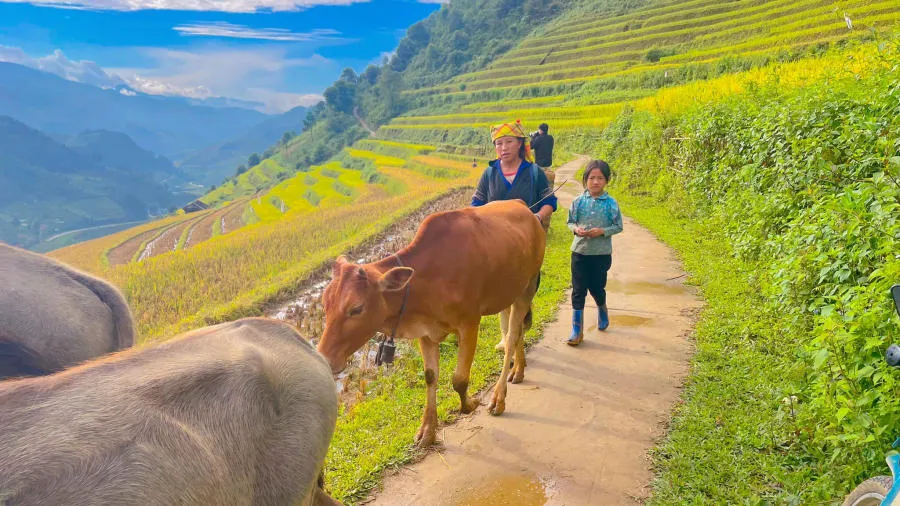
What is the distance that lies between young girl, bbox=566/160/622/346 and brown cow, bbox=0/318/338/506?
3657mm

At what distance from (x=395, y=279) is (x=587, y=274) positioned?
2733 millimetres

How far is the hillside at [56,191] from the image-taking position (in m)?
64.1

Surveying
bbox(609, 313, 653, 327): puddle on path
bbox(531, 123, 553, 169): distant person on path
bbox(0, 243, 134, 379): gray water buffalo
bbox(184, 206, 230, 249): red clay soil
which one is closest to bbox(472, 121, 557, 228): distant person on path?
bbox(609, 313, 653, 327): puddle on path

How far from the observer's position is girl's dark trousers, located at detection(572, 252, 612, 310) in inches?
204

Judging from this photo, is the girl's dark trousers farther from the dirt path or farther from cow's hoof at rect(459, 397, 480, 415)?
cow's hoof at rect(459, 397, 480, 415)

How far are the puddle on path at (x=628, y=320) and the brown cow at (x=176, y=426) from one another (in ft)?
14.7

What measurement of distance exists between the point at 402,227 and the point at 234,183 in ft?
203

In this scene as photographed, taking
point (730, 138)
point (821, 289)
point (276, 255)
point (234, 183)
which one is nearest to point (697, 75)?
point (730, 138)

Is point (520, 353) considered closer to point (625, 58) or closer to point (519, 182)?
point (519, 182)

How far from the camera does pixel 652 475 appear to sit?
10.8 feet

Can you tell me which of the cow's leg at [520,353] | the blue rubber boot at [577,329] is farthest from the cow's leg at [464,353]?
the blue rubber boot at [577,329]

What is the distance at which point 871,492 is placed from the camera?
2252 mm

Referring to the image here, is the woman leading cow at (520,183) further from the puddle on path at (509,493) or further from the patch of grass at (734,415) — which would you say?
the puddle on path at (509,493)

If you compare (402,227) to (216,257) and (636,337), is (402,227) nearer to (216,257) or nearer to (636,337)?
(216,257)
